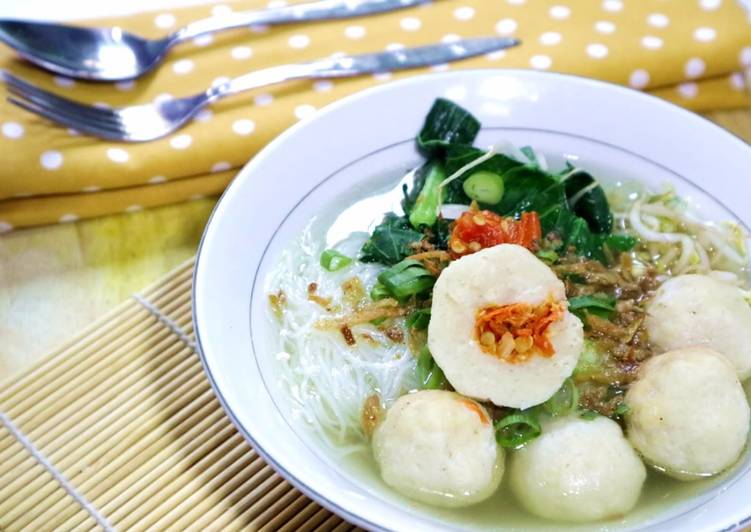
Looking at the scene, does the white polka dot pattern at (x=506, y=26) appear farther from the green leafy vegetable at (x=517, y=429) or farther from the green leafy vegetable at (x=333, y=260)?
the green leafy vegetable at (x=517, y=429)

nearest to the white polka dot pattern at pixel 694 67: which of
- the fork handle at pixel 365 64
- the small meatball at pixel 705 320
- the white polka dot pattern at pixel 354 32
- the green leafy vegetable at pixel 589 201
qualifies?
the fork handle at pixel 365 64

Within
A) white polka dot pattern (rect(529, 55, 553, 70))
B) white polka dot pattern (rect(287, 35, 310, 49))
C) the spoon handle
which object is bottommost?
white polka dot pattern (rect(529, 55, 553, 70))

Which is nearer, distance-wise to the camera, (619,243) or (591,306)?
(591,306)

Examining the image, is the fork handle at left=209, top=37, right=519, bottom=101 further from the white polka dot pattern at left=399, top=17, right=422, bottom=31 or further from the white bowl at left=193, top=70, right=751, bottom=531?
the white bowl at left=193, top=70, right=751, bottom=531

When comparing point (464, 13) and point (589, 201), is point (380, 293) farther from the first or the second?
point (464, 13)

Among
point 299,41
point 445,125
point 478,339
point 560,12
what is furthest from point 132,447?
point 560,12

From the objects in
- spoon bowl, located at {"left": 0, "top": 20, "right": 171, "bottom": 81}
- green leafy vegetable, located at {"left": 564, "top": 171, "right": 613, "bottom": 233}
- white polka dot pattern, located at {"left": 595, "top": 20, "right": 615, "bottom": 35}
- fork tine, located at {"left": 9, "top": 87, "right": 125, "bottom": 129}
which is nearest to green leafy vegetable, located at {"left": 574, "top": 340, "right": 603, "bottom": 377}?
green leafy vegetable, located at {"left": 564, "top": 171, "right": 613, "bottom": 233}
